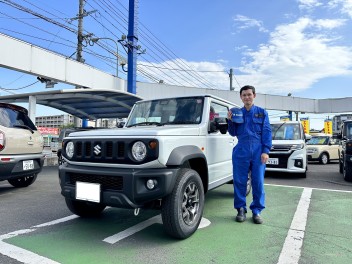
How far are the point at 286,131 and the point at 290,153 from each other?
95cm

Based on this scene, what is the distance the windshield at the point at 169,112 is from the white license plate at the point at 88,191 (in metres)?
1.33

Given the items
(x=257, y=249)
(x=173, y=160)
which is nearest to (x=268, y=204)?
(x=257, y=249)

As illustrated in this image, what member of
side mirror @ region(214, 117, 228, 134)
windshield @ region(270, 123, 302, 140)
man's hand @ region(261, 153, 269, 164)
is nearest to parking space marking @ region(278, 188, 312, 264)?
man's hand @ region(261, 153, 269, 164)

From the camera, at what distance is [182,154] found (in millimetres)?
3350

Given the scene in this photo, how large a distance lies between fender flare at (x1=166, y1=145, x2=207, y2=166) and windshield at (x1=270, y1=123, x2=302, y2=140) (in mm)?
6202

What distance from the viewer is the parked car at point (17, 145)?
5.37 metres

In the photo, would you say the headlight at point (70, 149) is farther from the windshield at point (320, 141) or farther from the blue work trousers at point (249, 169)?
the windshield at point (320, 141)

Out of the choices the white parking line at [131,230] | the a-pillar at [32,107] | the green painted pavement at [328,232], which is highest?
the a-pillar at [32,107]

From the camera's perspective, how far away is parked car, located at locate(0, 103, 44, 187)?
17.6 ft

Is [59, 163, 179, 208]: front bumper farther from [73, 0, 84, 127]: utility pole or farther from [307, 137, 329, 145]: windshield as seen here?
[73, 0, 84, 127]: utility pole

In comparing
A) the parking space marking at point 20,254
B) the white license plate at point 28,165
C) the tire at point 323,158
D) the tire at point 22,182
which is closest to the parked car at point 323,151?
the tire at point 323,158

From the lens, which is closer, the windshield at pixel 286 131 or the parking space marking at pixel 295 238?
the parking space marking at pixel 295 238

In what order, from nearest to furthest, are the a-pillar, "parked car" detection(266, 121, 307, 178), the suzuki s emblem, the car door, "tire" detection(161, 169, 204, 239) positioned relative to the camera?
"tire" detection(161, 169, 204, 239) < the suzuki s emblem < the car door < "parked car" detection(266, 121, 307, 178) < the a-pillar

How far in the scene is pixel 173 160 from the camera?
323cm
